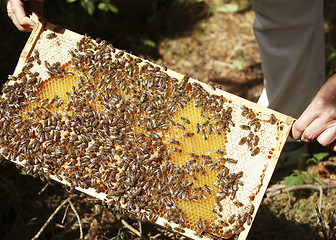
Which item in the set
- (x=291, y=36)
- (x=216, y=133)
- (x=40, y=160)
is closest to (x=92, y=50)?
(x=40, y=160)

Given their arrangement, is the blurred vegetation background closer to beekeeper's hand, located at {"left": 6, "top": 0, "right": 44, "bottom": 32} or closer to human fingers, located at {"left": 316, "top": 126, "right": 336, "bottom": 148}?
beekeeper's hand, located at {"left": 6, "top": 0, "right": 44, "bottom": 32}

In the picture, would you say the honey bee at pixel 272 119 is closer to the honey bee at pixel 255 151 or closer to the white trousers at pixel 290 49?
the honey bee at pixel 255 151

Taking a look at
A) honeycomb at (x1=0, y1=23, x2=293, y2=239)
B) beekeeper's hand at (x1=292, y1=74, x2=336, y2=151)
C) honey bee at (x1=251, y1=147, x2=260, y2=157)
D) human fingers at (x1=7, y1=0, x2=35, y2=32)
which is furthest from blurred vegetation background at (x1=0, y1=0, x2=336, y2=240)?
honey bee at (x1=251, y1=147, x2=260, y2=157)

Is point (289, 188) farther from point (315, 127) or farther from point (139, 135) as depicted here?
point (139, 135)

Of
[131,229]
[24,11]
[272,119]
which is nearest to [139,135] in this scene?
[272,119]

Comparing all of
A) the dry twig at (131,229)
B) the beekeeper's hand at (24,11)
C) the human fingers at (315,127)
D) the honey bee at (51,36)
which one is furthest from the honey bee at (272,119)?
the beekeeper's hand at (24,11)

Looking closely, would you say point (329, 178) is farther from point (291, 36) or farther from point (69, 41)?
point (69, 41)
